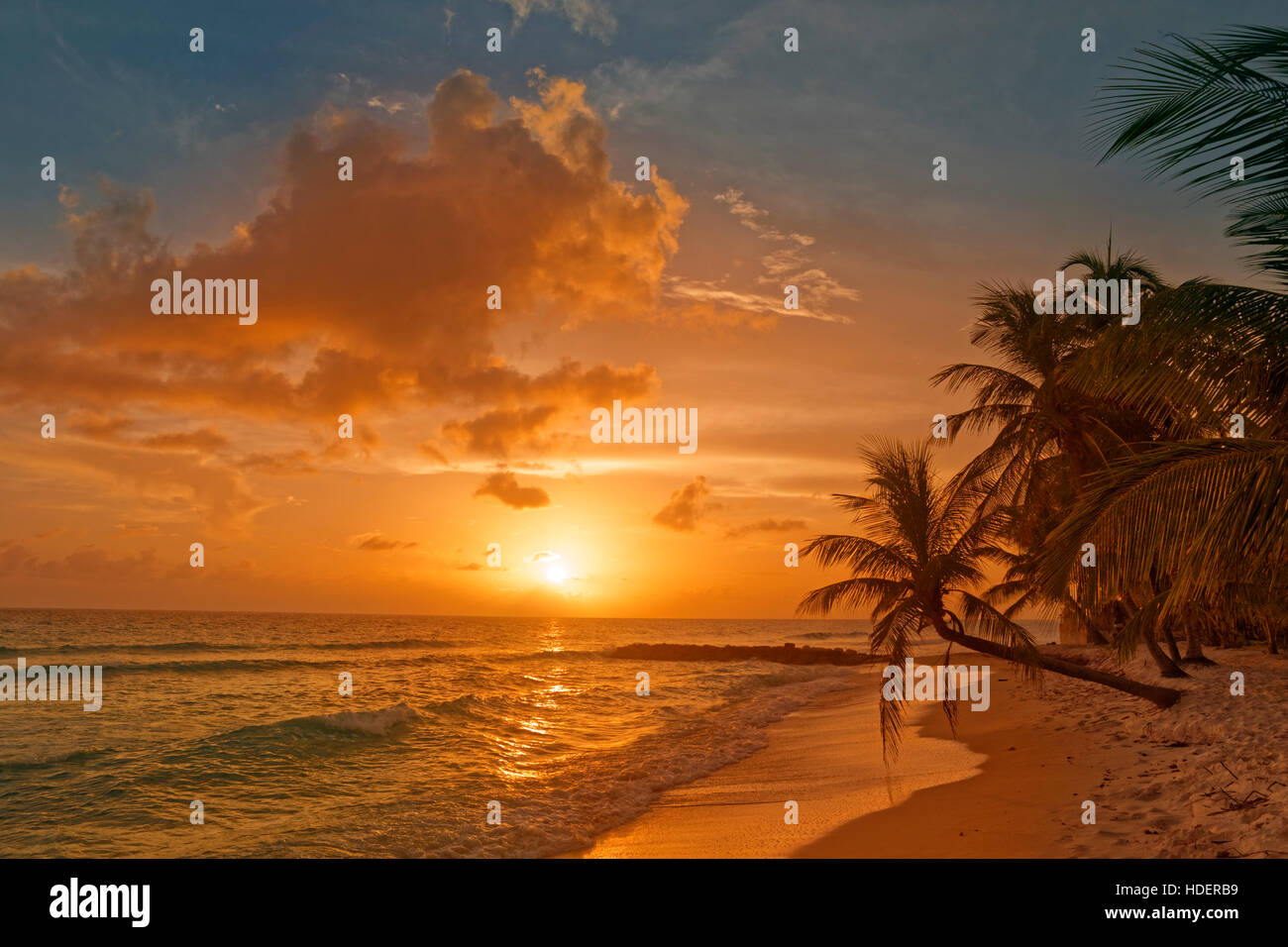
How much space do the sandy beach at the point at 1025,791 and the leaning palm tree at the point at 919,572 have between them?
1334mm

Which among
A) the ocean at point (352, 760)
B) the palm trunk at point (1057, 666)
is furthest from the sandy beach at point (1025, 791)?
the ocean at point (352, 760)

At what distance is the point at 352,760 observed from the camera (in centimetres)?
1659

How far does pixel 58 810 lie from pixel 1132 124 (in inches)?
731

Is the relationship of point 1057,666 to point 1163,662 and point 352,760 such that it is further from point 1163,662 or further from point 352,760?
point 352,760

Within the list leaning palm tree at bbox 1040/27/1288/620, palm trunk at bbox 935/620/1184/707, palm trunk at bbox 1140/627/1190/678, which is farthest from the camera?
palm trunk at bbox 1140/627/1190/678

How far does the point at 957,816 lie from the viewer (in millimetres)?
9664

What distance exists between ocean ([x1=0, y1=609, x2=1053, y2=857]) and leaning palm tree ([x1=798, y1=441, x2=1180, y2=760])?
5.28 meters

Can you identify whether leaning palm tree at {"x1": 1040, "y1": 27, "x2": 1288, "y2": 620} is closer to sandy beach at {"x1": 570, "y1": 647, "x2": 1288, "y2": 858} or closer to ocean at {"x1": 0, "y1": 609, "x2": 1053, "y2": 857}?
sandy beach at {"x1": 570, "y1": 647, "x2": 1288, "y2": 858}

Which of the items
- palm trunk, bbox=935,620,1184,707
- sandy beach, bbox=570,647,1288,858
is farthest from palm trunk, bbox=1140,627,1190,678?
palm trunk, bbox=935,620,1184,707

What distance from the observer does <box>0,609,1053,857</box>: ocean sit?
11.2m

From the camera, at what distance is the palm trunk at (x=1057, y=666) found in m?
12.9

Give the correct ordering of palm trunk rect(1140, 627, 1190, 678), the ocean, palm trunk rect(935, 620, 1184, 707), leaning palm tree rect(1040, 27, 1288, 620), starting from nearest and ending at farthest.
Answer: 1. leaning palm tree rect(1040, 27, 1288, 620)
2. the ocean
3. palm trunk rect(935, 620, 1184, 707)
4. palm trunk rect(1140, 627, 1190, 678)
